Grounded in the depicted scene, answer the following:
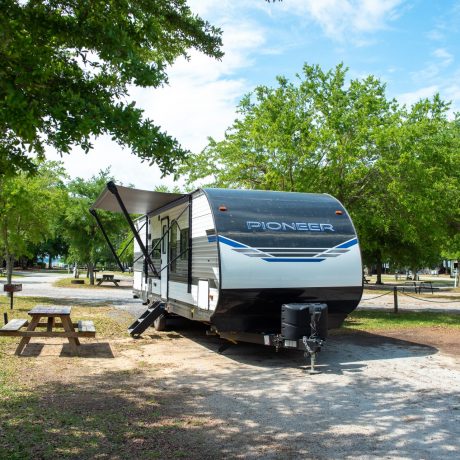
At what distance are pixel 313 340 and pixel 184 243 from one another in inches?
141

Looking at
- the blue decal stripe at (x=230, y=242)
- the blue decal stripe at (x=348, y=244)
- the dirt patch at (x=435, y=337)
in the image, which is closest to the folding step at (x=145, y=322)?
the blue decal stripe at (x=230, y=242)

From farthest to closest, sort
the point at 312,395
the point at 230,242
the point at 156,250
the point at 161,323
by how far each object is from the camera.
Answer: the point at 156,250 → the point at 161,323 → the point at 230,242 → the point at 312,395

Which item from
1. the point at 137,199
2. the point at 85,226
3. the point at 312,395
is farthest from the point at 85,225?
the point at 312,395

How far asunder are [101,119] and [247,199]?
4.82m

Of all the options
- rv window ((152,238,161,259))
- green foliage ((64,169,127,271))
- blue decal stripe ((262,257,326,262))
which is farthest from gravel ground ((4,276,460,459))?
green foliage ((64,169,127,271))

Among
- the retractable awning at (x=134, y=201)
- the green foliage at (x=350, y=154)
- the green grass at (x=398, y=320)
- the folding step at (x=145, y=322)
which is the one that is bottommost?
the green grass at (x=398, y=320)

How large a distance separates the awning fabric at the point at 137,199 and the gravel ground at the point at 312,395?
298 centimetres

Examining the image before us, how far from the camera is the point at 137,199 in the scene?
37.5ft

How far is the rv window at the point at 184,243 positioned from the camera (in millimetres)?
10269

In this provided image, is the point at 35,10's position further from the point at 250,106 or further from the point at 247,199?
the point at 250,106

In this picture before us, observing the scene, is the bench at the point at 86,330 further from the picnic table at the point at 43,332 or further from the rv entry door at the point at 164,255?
the rv entry door at the point at 164,255

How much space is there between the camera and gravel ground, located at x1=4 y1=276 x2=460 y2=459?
4.79m

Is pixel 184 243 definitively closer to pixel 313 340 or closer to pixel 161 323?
pixel 161 323

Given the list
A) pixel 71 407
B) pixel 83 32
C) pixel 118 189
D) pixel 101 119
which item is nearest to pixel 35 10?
pixel 83 32
